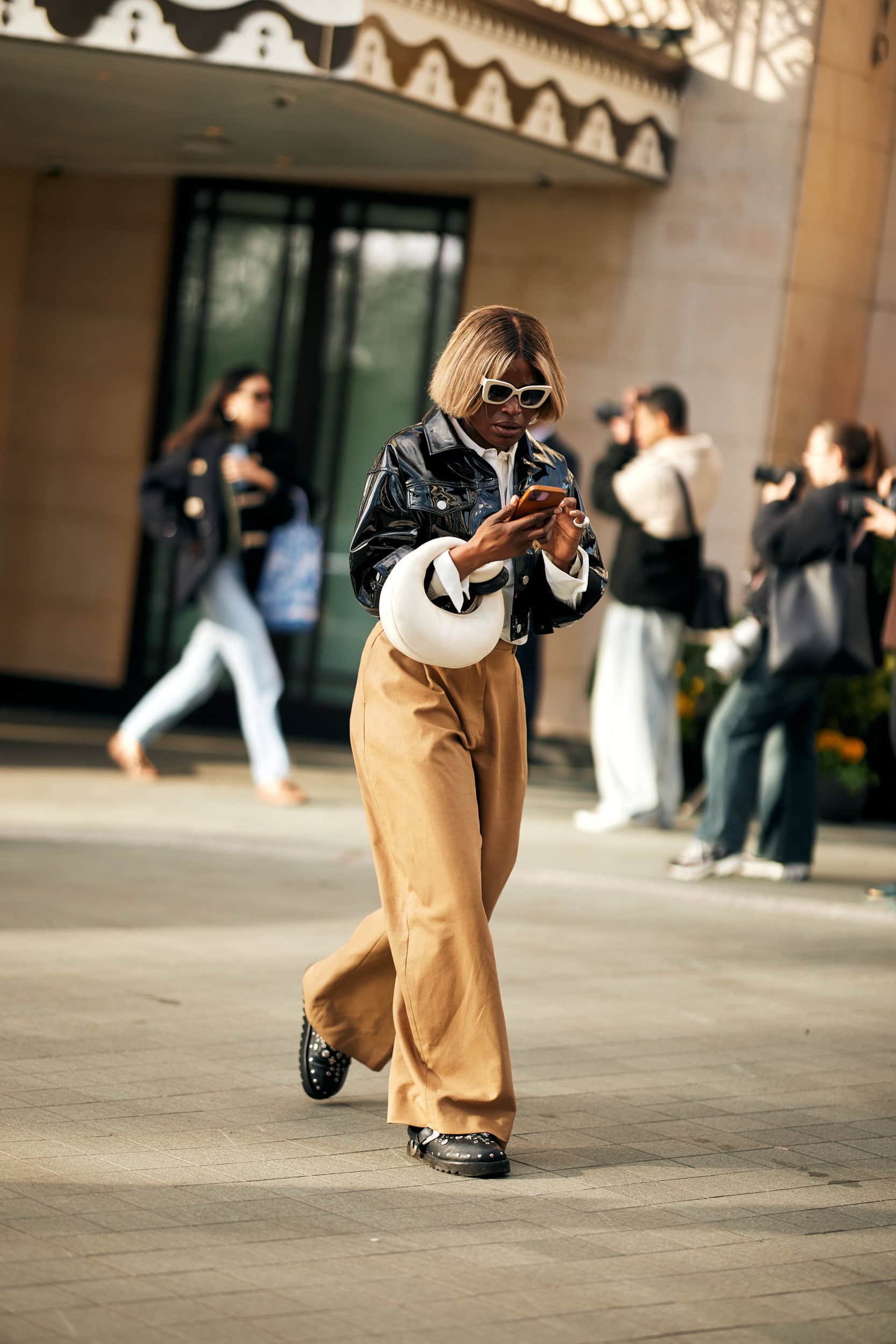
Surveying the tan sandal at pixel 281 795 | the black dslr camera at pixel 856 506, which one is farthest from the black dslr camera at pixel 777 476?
the tan sandal at pixel 281 795

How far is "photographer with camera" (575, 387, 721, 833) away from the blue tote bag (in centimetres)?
159

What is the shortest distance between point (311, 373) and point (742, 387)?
3.00 meters

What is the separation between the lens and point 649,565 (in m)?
9.93

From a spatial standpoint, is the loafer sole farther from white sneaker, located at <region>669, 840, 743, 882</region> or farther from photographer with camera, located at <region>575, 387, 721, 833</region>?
A: photographer with camera, located at <region>575, 387, 721, 833</region>

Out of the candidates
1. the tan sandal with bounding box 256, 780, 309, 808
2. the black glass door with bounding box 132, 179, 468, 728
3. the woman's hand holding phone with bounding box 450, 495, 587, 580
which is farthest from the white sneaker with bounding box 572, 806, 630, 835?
the woman's hand holding phone with bounding box 450, 495, 587, 580

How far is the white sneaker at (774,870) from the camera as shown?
29.6 ft

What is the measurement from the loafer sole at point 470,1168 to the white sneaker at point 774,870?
15.7ft

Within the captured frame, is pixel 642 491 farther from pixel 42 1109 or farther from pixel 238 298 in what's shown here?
pixel 42 1109

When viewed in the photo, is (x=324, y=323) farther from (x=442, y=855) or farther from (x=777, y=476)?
(x=442, y=855)

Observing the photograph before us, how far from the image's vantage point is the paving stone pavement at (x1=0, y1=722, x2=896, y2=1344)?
3559 mm

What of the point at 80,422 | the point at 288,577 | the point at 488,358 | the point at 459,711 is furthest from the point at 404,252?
the point at 459,711

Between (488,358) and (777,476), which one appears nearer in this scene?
(488,358)

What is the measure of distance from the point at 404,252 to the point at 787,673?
5.55m

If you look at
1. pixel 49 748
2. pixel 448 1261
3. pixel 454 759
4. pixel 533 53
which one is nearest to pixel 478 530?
pixel 454 759
